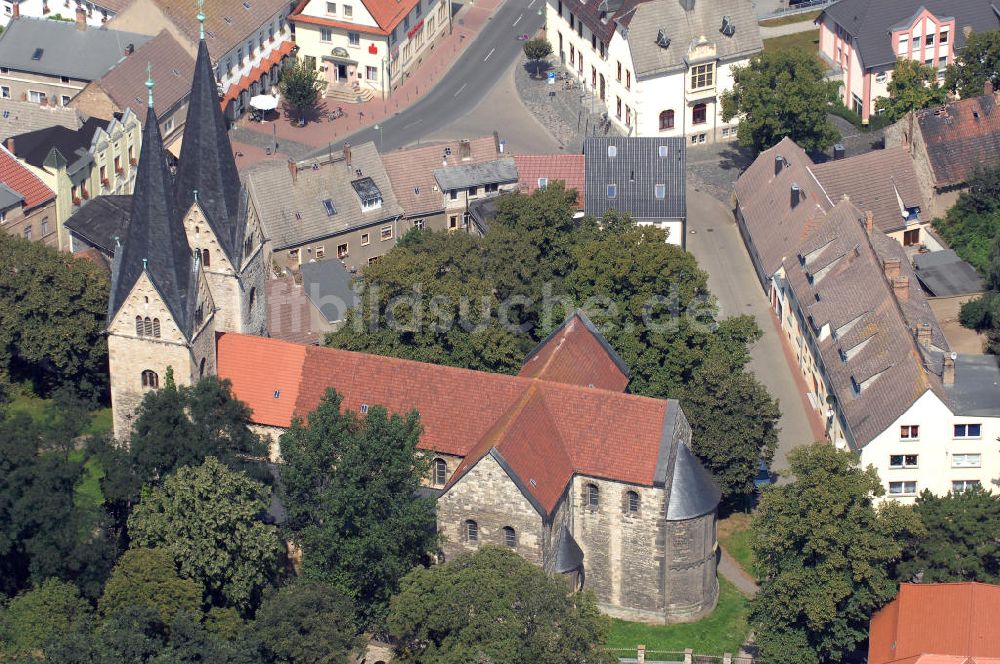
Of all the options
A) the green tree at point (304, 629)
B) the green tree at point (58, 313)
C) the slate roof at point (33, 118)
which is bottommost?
the green tree at point (304, 629)

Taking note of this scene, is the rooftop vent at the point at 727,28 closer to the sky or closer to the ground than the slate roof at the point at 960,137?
closer to the sky

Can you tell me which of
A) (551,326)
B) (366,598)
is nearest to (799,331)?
(551,326)

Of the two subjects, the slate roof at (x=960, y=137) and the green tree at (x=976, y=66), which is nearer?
the slate roof at (x=960, y=137)

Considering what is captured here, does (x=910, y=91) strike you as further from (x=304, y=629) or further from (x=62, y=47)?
(x=304, y=629)

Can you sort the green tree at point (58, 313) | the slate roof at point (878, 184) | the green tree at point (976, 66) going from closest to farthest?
the green tree at point (58, 313)
the slate roof at point (878, 184)
the green tree at point (976, 66)

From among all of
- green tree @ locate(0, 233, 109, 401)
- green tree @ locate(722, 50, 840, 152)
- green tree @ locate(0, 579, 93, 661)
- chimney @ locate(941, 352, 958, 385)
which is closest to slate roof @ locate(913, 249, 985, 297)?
green tree @ locate(722, 50, 840, 152)

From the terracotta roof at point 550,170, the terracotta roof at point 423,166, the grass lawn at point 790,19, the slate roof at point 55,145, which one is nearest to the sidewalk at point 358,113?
the slate roof at point 55,145

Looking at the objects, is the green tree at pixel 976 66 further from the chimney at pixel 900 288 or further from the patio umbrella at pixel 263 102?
the patio umbrella at pixel 263 102

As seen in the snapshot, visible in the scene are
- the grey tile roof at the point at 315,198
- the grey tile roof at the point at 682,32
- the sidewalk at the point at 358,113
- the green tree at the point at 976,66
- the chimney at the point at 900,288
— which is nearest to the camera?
the chimney at the point at 900,288
